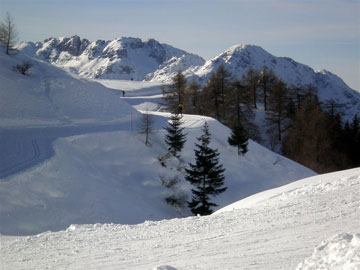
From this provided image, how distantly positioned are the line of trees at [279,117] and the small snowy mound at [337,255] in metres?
31.5

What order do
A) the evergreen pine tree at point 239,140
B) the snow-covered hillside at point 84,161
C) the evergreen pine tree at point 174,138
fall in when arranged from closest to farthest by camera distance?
the snow-covered hillside at point 84,161
the evergreen pine tree at point 174,138
the evergreen pine tree at point 239,140

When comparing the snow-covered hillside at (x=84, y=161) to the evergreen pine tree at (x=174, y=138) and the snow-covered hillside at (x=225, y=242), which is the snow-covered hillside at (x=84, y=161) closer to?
the evergreen pine tree at (x=174, y=138)

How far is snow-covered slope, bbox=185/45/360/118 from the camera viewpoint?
114613 mm

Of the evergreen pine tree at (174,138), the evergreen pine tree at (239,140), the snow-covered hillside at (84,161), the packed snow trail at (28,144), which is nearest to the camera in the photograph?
the snow-covered hillside at (84,161)

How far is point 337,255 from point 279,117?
40.2 m

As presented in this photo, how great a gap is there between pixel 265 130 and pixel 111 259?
39800mm

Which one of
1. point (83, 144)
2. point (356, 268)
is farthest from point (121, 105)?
point (356, 268)

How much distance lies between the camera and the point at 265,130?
147 feet

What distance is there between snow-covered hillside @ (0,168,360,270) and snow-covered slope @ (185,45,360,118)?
104 metres

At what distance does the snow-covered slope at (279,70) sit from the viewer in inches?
4512

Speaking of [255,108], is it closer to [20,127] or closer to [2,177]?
[20,127]

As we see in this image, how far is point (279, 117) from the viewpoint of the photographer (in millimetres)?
43656

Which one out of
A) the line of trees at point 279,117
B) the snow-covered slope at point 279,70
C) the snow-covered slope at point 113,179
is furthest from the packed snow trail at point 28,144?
the snow-covered slope at point 279,70

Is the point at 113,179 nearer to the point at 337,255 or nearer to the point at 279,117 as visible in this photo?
the point at 337,255
